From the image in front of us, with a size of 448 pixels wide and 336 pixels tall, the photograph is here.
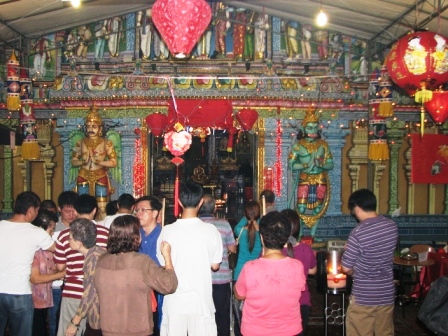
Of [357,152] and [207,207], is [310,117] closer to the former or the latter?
[357,152]

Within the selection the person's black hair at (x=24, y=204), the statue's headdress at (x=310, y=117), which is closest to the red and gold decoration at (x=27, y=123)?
the statue's headdress at (x=310, y=117)

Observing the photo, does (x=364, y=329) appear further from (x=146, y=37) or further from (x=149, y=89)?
(x=146, y=37)

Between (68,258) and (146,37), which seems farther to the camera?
(146,37)

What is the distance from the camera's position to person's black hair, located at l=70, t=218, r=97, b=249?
3805 millimetres

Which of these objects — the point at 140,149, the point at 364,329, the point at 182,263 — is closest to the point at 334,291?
the point at 364,329

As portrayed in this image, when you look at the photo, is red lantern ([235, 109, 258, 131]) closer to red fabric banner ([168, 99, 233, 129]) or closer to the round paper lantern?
red fabric banner ([168, 99, 233, 129])

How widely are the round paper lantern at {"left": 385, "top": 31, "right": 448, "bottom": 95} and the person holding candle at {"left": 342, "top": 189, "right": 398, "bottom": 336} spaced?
2.23m

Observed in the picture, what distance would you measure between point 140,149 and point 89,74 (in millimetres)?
1757

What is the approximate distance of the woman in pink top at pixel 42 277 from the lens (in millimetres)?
4277

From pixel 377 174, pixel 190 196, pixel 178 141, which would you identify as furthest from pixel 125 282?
pixel 377 174

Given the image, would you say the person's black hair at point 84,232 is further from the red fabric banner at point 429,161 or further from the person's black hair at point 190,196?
the red fabric banner at point 429,161

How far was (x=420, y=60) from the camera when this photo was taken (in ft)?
19.3

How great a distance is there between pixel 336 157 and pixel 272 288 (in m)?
8.10

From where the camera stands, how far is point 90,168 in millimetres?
10203
